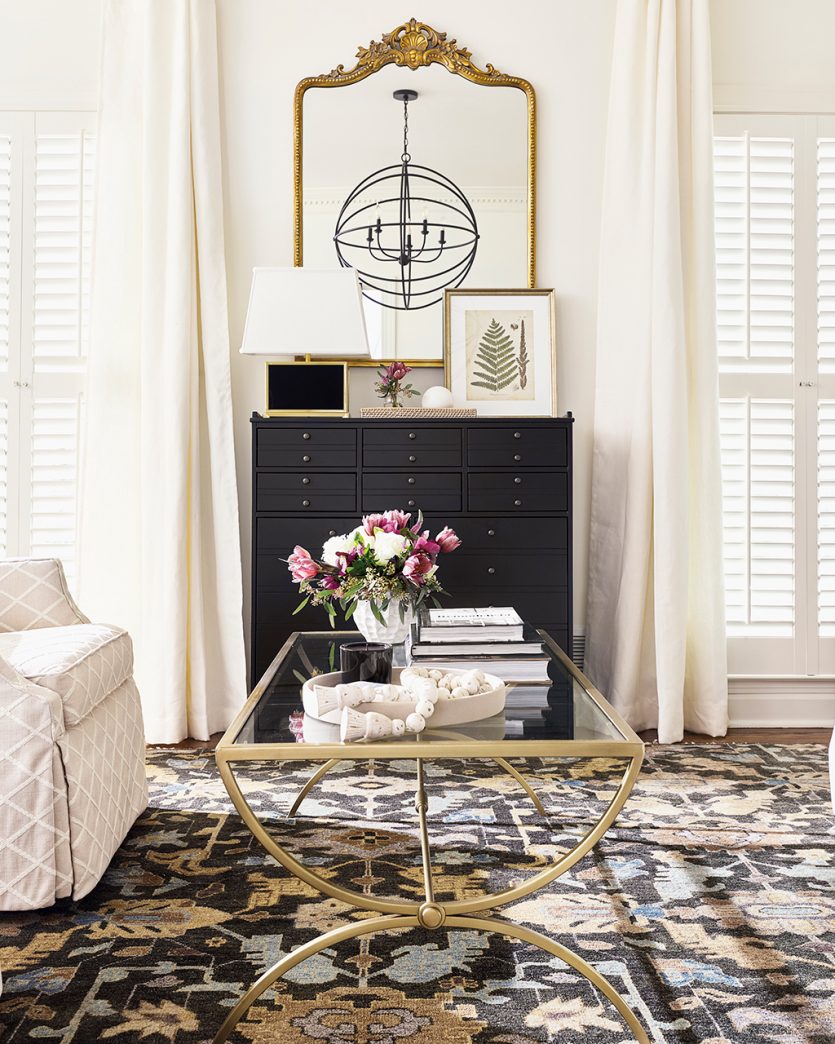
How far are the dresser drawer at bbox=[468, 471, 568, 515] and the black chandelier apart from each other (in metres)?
0.82

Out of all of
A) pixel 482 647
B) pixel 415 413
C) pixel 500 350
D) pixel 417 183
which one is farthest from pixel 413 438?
pixel 482 647

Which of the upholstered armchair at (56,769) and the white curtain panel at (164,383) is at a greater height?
the white curtain panel at (164,383)

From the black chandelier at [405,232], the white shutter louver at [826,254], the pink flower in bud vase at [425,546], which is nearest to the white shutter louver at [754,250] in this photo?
the white shutter louver at [826,254]

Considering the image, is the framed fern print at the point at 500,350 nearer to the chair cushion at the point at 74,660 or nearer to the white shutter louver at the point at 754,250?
the white shutter louver at the point at 754,250

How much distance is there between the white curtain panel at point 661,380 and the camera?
3.52 meters

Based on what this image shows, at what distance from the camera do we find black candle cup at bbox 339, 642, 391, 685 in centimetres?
184

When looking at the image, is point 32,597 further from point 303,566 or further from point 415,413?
point 415,413

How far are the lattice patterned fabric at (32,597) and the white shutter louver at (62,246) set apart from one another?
154cm

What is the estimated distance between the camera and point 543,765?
309cm

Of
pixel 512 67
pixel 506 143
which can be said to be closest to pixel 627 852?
pixel 506 143

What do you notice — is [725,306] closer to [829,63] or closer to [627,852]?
[829,63]

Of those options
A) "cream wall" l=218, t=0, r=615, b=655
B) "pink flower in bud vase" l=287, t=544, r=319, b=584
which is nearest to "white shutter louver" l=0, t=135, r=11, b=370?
"cream wall" l=218, t=0, r=615, b=655

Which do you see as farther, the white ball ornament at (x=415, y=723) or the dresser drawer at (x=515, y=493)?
the dresser drawer at (x=515, y=493)

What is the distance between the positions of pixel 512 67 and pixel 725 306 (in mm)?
1268
